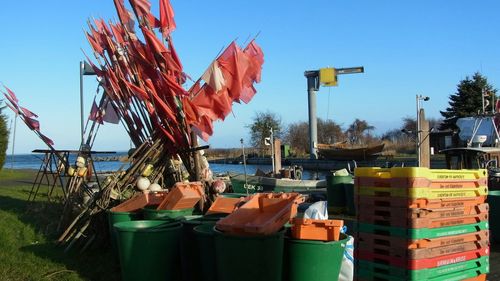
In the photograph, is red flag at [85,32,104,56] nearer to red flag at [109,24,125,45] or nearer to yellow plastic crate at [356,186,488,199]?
red flag at [109,24,125,45]

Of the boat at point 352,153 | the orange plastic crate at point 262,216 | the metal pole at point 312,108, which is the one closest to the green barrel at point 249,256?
the orange plastic crate at point 262,216

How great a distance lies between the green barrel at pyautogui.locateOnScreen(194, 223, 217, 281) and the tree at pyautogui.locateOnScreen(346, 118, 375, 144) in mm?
73256

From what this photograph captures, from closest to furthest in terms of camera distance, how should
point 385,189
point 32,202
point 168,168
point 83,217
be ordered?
point 385,189, point 83,217, point 168,168, point 32,202

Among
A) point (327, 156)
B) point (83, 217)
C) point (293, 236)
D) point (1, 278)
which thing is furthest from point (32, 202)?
point (327, 156)

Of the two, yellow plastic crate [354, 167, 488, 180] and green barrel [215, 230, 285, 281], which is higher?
yellow plastic crate [354, 167, 488, 180]

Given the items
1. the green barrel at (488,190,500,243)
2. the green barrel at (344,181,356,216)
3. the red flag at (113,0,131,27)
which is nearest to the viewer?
the green barrel at (488,190,500,243)

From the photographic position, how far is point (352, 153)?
168ft

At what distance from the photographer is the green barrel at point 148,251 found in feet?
20.0

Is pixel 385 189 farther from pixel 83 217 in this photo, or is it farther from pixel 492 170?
pixel 492 170

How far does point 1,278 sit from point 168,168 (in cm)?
419

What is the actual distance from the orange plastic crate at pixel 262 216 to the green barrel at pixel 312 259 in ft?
1.05

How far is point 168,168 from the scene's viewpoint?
10633 mm

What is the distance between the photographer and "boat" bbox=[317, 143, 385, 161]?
163 feet

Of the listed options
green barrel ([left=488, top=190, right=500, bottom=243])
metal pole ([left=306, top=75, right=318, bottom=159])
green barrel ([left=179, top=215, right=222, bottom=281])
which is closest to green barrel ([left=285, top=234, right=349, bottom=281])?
green barrel ([left=179, top=215, right=222, bottom=281])
